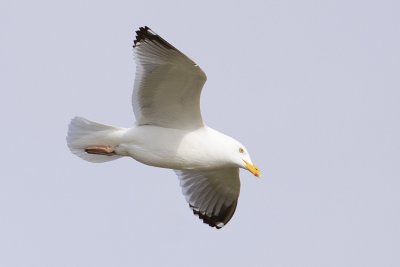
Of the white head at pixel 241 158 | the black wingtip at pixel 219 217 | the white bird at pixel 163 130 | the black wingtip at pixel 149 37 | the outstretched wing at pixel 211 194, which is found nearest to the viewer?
the black wingtip at pixel 149 37

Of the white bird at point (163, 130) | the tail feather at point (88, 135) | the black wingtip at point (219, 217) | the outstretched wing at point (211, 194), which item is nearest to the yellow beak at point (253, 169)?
the white bird at point (163, 130)

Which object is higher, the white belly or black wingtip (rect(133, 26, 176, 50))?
black wingtip (rect(133, 26, 176, 50))

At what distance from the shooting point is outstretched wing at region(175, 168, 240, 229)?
48.1 ft

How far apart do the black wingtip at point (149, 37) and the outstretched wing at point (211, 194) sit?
272 centimetres

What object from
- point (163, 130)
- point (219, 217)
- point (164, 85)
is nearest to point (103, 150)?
point (163, 130)

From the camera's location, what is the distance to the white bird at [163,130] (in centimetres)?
1252

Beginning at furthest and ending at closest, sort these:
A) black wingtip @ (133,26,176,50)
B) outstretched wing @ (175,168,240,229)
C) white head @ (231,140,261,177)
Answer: outstretched wing @ (175,168,240,229) < white head @ (231,140,261,177) < black wingtip @ (133,26,176,50)

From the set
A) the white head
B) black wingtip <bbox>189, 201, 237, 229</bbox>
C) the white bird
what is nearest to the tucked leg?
the white bird

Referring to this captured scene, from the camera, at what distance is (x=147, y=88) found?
12.9m

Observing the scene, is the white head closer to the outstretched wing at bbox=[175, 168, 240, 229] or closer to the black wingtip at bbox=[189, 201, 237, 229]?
the outstretched wing at bbox=[175, 168, 240, 229]

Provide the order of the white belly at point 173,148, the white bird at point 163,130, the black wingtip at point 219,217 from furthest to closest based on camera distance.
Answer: the black wingtip at point 219,217
the white belly at point 173,148
the white bird at point 163,130

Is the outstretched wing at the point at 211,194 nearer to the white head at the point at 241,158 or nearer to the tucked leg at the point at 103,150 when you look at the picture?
the white head at the point at 241,158

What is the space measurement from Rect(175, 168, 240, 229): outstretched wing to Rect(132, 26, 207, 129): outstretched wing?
166cm

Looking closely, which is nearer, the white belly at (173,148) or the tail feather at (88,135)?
the white belly at (173,148)
